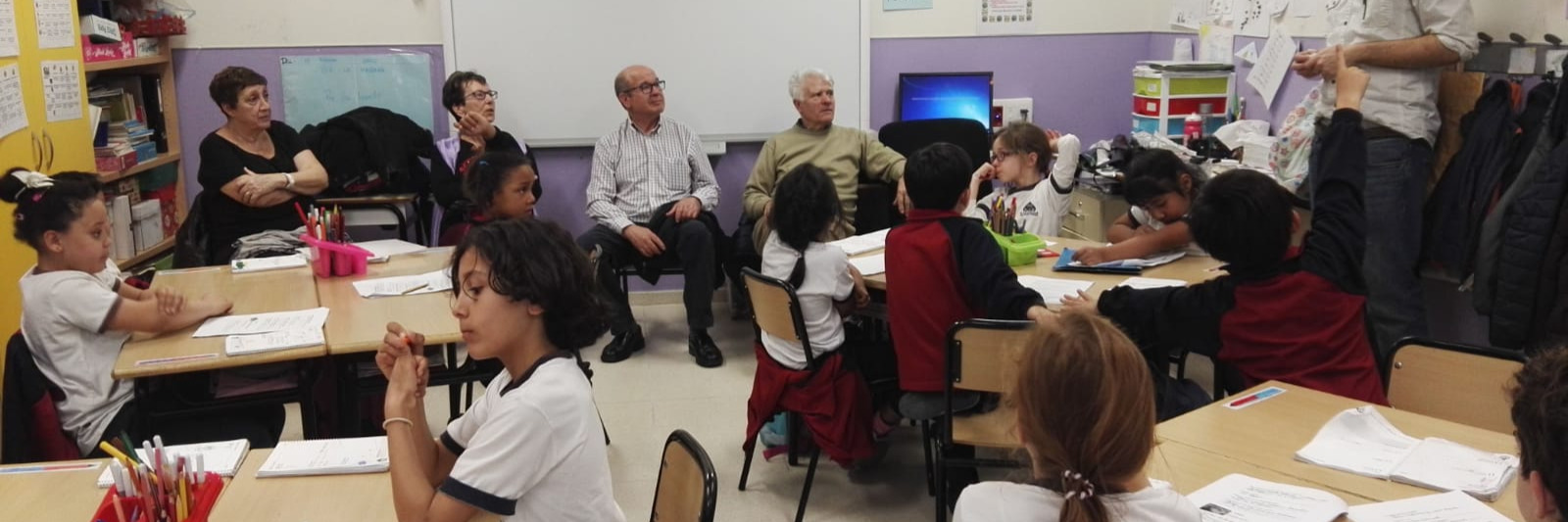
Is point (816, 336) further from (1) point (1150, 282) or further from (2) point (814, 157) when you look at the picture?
(2) point (814, 157)

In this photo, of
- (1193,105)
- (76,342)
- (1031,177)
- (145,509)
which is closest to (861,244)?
(1031,177)

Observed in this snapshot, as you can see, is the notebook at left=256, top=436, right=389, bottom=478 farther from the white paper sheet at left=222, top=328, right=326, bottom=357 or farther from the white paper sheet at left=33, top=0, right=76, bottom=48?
the white paper sheet at left=33, top=0, right=76, bottom=48

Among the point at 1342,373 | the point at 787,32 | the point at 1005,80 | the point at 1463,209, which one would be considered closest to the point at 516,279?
the point at 1342,373

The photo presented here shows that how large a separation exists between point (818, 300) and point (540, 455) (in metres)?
1.66

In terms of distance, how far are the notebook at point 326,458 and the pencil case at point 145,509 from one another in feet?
0.62

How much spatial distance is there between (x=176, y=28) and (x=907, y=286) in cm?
367

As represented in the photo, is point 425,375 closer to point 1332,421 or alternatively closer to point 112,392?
point 112,392

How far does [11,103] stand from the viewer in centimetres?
359

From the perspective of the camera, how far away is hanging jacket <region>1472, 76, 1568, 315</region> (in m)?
2.97

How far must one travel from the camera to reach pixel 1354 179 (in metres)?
2.73

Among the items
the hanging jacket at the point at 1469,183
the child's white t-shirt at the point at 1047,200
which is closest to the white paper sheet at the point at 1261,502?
the hanging jacket at the point at 1469,183

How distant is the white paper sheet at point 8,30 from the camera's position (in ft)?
11.8

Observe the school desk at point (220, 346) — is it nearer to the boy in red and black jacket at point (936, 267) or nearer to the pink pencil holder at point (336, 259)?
the pink pencil holder at point (336, 259)

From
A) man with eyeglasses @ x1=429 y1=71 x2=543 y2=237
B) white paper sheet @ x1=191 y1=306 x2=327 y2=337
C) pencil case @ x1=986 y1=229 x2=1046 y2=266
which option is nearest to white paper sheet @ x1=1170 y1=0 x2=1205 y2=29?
pencil case @ x1=986 y1=229 x2=1046 y2=266
